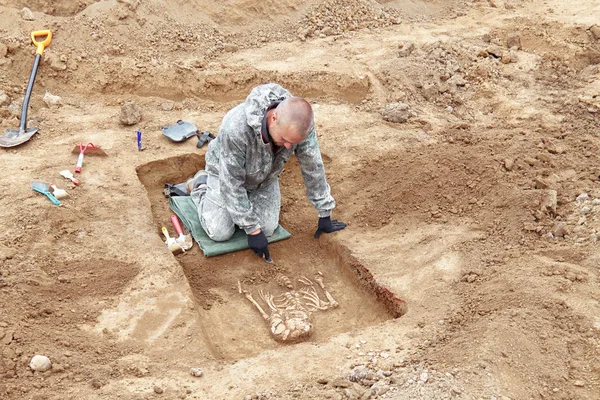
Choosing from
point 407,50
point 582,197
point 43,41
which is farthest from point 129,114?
point 582,197

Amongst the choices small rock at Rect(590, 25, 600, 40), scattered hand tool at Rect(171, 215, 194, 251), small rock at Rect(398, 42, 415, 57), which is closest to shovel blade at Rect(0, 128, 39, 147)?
scattered hand tool at Rect(171, 215, 194, 251)

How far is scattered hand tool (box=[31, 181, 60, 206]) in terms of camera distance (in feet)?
17.6

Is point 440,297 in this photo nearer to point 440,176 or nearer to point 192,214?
point 440,176

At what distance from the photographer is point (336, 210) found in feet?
19.0

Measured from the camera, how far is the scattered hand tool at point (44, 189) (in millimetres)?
5359

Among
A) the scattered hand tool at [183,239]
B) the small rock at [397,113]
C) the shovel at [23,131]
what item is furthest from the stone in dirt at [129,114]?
the small rock at [397,113]

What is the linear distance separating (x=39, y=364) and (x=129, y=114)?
11.6ft

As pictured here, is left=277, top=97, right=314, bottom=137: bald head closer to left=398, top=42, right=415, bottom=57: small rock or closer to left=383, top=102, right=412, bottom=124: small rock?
left=383, top=102, right=412, bottom=124: small rock

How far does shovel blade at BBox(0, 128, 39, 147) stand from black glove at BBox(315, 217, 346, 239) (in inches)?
125

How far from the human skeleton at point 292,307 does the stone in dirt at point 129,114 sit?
261 cm

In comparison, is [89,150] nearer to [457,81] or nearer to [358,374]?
[358,374]

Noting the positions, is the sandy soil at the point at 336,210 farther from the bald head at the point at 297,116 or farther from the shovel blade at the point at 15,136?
the bald head at the point at 297,116

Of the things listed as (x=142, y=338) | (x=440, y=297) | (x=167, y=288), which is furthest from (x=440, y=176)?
(x=142, y=338)

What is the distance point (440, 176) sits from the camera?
5.77 meters
